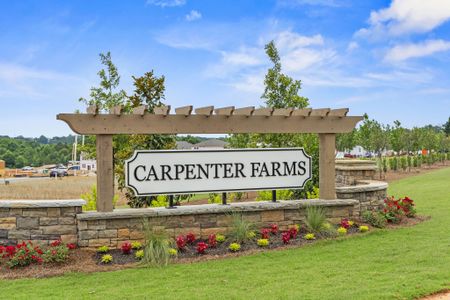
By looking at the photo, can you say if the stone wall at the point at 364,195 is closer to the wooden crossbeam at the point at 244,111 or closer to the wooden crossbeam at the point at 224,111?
the wooden crossbeam at the point at 244,111

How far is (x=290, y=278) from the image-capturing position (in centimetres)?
529

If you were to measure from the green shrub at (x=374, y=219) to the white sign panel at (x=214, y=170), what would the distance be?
1453 mm

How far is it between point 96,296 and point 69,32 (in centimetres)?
1169

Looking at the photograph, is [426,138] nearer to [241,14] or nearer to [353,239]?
[241,14]

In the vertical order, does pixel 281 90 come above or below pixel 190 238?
above

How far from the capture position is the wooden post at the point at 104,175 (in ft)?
23.1

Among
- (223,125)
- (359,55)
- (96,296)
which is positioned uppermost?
(359,55)

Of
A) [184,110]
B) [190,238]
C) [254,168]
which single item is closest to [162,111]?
[184,110]

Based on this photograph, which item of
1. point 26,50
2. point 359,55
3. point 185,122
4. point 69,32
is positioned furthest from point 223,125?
point 26,50

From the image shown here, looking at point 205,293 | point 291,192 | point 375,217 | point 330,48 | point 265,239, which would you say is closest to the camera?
point 205,293

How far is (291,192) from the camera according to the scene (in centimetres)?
1141

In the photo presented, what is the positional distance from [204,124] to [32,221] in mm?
3244

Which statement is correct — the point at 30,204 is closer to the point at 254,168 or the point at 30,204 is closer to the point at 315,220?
the point at 254,168

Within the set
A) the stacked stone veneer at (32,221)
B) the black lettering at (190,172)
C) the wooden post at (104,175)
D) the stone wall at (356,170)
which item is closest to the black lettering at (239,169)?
the black lettering at (190,172)
